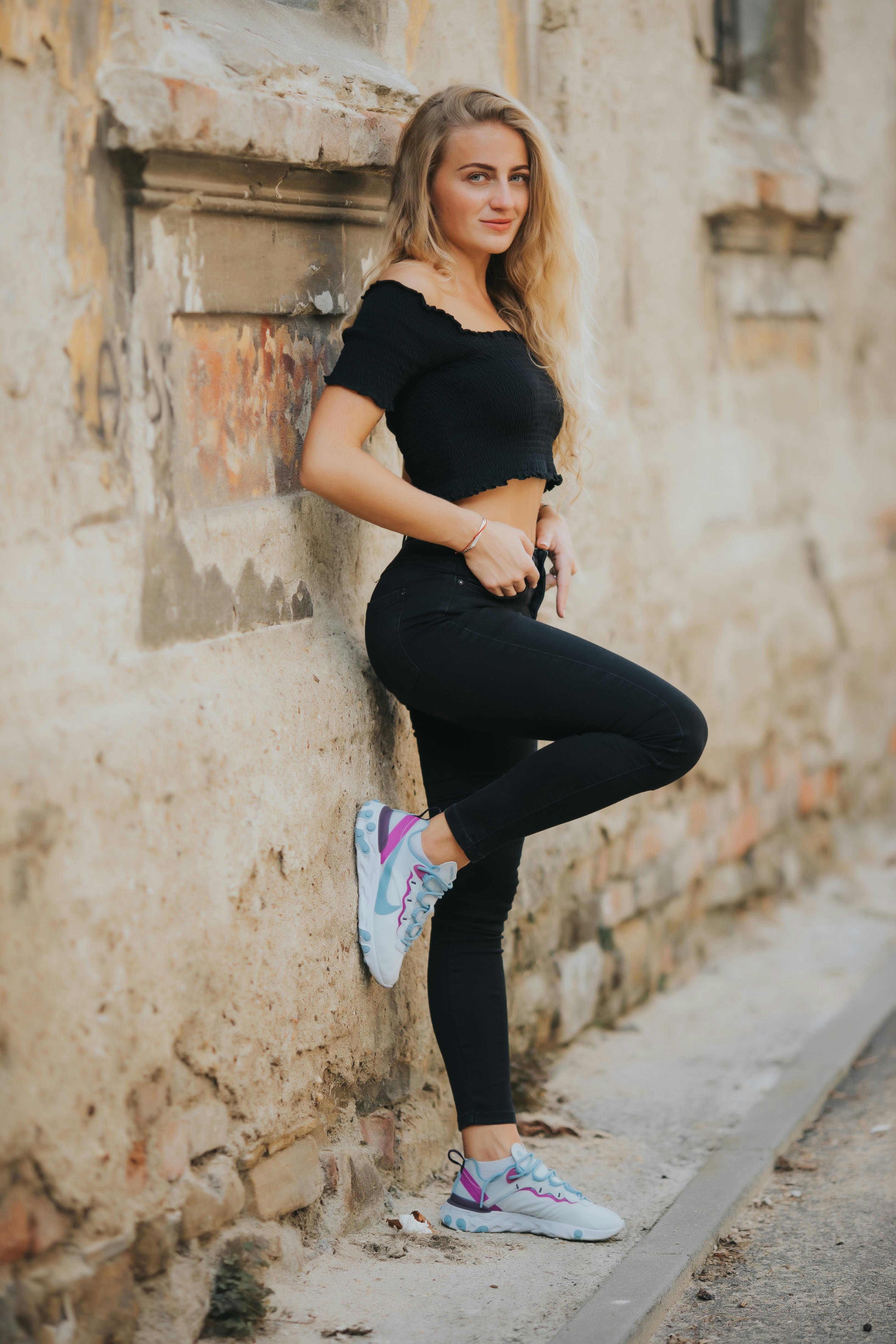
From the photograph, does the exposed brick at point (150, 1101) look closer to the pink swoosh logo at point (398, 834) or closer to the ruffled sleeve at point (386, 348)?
the pink swoosh logo at point (398, 834)

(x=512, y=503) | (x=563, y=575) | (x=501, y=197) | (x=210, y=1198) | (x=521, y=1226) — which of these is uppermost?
(x=501, y=197)

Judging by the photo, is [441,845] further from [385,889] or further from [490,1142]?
[490,1142]

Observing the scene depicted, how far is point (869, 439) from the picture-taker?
5816 mm

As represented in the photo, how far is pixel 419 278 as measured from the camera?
2.43 m

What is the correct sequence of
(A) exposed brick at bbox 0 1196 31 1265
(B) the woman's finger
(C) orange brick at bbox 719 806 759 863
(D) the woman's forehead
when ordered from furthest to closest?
1. (C) orange brick at bbox 719 806 759 863
2. (B) the woman's finger
3. (D) the woman's forehead
4. (A) exposed brick at bbox 0 1196 31 1265

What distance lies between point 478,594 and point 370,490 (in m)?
0.28

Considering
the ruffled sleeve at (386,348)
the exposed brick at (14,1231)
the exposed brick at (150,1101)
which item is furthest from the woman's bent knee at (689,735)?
the exposed brick at (14,1231)

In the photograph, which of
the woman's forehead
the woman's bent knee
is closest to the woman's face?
the woman's forehead

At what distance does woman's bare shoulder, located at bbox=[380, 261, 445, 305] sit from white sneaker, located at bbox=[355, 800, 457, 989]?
0.94 m

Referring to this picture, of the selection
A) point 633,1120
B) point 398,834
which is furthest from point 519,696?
point 633,1120

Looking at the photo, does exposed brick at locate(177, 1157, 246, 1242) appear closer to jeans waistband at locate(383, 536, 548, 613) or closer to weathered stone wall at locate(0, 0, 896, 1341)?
weathered stone wall at locate(0, 0, 896, 1341)

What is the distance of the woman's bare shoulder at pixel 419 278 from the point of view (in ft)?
7.90

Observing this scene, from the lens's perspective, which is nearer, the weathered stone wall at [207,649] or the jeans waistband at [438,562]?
the weathered stone wall at [207,649]

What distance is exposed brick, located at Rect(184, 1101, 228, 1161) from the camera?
7.22ft
